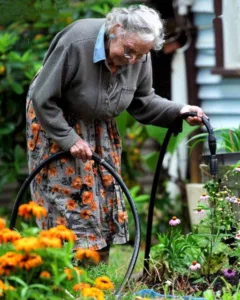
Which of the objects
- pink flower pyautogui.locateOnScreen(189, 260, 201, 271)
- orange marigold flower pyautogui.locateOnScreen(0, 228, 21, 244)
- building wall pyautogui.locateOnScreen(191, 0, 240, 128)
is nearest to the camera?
orange marigold flower pyautogui.locateOnScreen(0, 228, 21, 244)

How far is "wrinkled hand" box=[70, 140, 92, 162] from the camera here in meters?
4.33

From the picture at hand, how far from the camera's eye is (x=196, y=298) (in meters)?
4.04

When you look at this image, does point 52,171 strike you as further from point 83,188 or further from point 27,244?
point 27,244

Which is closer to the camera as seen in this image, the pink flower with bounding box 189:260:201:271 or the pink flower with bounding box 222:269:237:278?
the pink flower with bounding box 189:260:201:271

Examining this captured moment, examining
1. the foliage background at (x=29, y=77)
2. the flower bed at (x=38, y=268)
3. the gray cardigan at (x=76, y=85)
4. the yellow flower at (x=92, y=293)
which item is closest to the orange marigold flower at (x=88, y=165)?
the gray cardigan at (x=76, y=85)

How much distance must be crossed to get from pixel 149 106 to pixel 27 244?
1.75 metres

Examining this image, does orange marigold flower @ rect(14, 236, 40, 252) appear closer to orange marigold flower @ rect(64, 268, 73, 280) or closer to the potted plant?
orange marigold flower @ rect(64, 268, 73, 280)

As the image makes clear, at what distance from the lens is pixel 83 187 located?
4629 millimetres

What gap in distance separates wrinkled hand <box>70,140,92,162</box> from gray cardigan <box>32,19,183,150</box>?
0.02 metres

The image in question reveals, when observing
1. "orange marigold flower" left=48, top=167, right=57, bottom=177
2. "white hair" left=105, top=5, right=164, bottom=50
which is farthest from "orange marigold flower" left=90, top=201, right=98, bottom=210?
"white hair" left=105, top=5, right=164, bottom=50

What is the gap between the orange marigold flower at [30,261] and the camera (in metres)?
3.17

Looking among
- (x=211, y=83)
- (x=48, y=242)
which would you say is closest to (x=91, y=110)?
(x=48, y=242)

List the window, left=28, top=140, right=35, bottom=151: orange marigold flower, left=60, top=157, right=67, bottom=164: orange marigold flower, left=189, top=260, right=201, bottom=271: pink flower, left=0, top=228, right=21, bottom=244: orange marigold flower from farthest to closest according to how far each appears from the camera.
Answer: the window → left=28, top=140, right=35, bottom=151: orange marigold flower → left=60, top=157, right=67, bottom=164: orange marigold flower → left=189, top=260, right=201, bottom=271: pink flower → left=0, top=228, right=21, bottom=244: orange marigold flower

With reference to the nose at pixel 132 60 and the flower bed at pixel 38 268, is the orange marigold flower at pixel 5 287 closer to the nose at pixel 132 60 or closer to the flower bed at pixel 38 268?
the flower bed at pixel 38 268
